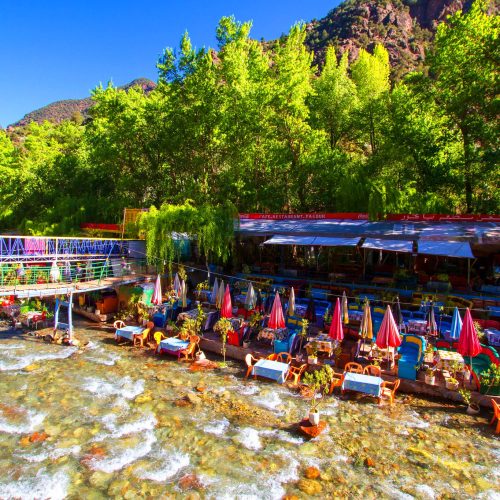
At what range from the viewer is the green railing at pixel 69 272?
1875cm

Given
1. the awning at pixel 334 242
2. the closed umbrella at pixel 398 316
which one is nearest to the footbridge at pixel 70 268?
the awning at pixel 334 242

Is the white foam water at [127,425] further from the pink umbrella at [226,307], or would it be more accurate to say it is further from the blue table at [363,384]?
the blue table at [363,384]

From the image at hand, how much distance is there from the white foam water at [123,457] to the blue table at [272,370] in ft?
14.4

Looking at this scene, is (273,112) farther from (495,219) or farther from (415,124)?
(495,219)

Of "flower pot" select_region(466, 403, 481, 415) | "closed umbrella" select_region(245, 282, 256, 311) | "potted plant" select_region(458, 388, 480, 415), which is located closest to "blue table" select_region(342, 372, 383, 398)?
"potted plant" select_region(458, 388, 480, 415)

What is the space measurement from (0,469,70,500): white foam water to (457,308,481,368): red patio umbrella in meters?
11.4

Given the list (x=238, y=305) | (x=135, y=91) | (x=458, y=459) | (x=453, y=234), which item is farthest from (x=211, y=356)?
(x=135, y=91)

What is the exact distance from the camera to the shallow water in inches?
327

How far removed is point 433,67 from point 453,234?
48.0 feet

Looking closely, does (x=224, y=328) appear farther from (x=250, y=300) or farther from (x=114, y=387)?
(x=114, y=387)

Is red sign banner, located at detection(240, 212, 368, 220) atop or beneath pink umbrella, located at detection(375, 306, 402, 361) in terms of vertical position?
atop

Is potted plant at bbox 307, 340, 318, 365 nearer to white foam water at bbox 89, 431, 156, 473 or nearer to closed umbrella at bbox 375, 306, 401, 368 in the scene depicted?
closed umbrella at bbox 375, 306, 401, 368

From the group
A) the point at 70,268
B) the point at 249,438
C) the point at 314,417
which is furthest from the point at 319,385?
the point at 70,268

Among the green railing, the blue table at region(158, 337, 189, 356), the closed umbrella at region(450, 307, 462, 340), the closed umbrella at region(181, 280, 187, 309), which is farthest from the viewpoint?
the green railing
